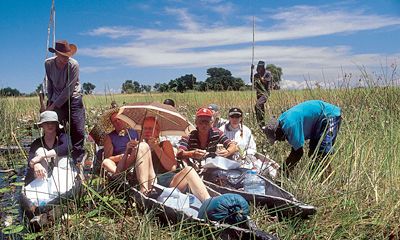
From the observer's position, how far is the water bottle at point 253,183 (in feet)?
15.1

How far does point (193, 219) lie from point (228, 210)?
261 mm

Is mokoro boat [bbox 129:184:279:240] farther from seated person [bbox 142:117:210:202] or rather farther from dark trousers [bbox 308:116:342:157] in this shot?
dark trousers [bbox 308:116:342:157]

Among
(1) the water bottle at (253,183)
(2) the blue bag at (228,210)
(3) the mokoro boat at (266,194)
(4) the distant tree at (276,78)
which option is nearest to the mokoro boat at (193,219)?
(2) the blue bag at (228,210)

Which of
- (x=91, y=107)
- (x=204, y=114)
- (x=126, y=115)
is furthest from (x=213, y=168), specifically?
(x=91, y=107)

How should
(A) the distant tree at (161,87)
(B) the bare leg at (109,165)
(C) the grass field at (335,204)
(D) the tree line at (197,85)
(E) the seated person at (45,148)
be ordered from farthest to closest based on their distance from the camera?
(A) the distant tree at (161,87)
(D) the tree line at (197,85)
(B) the bare leg at (109,165)
(E) the seated person at (45,148)
(C) the grass field at (335,204)

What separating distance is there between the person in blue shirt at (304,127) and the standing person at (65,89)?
→ 2.32 metres

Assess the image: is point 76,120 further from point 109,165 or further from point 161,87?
point 161,87

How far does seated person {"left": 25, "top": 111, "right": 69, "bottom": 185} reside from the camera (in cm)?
451

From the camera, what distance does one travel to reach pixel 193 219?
3.55 m

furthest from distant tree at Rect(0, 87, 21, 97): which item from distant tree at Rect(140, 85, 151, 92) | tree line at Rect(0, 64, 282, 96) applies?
distant tree at Rect(140, 85, 151, 92)

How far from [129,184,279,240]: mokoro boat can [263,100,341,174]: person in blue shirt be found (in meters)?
1.21

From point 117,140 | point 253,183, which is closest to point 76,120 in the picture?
point 117,140

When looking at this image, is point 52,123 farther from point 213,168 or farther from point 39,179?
point 213,168

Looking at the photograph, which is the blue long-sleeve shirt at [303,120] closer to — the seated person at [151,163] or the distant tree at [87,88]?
the seated person at [151,163]
